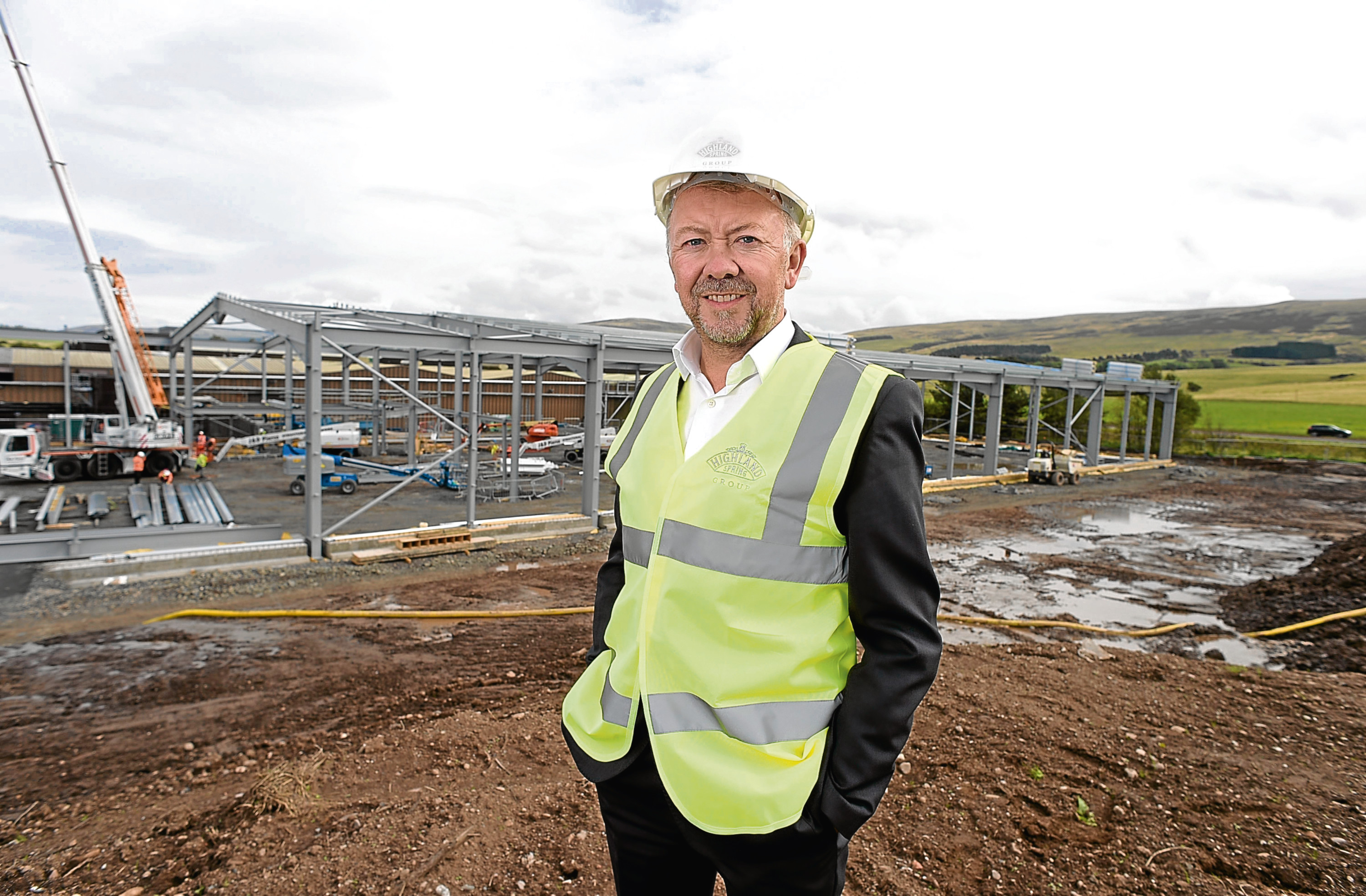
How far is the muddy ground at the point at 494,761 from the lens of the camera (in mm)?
3086

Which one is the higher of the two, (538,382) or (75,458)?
(538,382)

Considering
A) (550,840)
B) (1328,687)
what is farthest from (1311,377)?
(550,840)

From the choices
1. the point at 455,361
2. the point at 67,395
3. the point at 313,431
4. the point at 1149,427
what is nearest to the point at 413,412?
the point at 455,361

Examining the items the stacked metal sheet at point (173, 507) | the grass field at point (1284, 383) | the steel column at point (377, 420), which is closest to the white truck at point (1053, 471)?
the steel column at point (377, 420)

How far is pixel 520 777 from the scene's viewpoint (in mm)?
3881

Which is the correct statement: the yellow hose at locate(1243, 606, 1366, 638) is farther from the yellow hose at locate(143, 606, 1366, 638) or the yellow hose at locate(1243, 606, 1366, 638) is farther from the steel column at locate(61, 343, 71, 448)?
the steel column at locate(61, 343, 71, 448)

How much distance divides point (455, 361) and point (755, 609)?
18.3 metres

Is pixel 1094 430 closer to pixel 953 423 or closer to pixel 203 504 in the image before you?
pixel 953 423

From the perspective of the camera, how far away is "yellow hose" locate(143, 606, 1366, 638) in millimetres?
7770

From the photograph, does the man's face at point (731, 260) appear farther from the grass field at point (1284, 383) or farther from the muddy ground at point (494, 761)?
the grass field at point (1284, 383)

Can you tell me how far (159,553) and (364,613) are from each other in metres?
3.67

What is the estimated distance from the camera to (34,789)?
13.7 feet

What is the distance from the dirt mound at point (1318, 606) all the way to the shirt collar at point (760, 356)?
27.2 ft

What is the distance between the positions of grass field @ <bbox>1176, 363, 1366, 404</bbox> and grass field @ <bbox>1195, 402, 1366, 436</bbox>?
8.28ft
